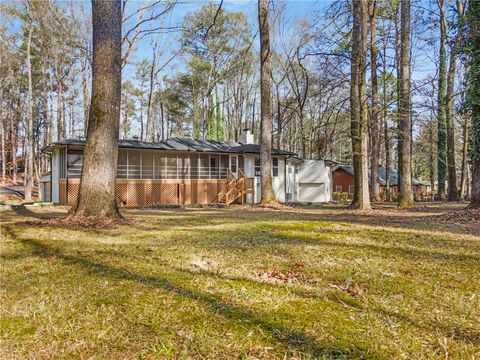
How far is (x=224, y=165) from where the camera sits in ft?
62.7

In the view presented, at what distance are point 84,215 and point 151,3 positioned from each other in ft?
48.1

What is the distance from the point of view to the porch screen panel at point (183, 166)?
17908 millimetres

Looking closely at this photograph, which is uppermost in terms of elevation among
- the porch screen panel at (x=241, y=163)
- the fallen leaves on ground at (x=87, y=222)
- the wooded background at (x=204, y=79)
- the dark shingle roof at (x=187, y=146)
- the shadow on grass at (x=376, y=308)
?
the wooded background at (x=204, y=79)

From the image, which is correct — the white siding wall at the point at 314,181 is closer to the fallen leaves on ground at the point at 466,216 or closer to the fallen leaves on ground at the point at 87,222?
the fallen leaves on ground at the point at 466,216

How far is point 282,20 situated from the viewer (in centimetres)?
2430

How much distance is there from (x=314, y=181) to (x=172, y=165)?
11415 mm

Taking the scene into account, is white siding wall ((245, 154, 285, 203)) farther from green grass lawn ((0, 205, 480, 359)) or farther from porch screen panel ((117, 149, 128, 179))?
green grass lawn ((0, 205, 480, 359))

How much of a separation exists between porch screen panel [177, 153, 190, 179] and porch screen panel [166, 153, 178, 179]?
217 millimetres

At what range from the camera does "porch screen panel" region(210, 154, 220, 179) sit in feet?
61.3

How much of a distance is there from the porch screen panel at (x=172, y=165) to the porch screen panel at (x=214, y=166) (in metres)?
2.00

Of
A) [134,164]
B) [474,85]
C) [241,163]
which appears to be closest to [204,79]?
[241,163]

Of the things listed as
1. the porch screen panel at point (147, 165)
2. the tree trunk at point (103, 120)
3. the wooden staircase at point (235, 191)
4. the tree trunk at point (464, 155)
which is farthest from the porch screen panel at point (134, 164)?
the tree trunk at point (464, 155)

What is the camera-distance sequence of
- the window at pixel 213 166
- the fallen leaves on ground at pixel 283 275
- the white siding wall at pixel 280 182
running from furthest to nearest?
the white siding wall at pixel 280 182 → the window at pixel 213 166 → the fallen leaves on ground at pixel 283 275

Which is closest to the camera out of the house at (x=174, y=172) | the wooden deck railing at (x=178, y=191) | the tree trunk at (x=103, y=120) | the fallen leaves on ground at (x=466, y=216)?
the tree trunk at (x=103, y=120)
